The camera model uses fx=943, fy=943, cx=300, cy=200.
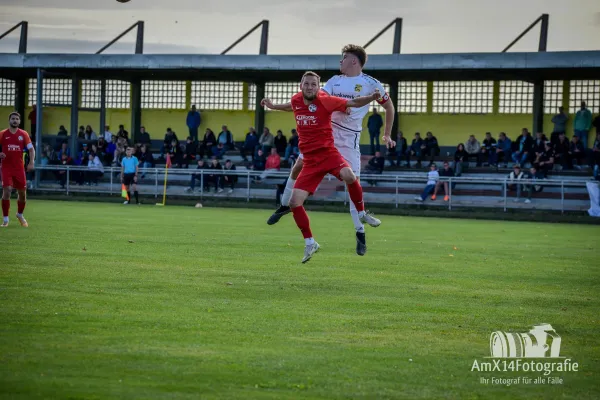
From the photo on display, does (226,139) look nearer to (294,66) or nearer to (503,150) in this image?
(294,66)

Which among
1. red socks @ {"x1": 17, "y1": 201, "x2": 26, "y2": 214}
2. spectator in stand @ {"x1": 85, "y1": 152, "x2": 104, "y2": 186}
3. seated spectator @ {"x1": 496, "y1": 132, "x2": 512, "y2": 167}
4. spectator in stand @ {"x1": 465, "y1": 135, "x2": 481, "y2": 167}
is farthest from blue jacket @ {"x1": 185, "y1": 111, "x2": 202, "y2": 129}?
red socks @ {"x1": 17, "y1": 201, "x2": 26, "y2": 214}

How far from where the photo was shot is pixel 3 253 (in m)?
12.7

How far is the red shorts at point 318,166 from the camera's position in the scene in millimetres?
11984

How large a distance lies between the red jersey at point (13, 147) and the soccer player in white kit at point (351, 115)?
8.55 m

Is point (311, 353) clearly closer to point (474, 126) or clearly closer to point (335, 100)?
point (335, 100)

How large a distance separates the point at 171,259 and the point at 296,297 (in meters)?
3.69

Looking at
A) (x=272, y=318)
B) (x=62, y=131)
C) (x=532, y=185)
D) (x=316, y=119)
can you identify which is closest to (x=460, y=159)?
(x=532, y=185)

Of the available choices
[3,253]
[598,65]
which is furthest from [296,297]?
[598,65]

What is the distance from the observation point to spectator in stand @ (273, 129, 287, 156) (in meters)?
38.9

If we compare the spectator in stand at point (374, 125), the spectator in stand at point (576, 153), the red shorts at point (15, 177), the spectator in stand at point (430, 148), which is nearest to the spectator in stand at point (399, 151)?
the spectator in stand at point (430, 148)

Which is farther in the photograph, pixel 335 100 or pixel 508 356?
pixel 335 100

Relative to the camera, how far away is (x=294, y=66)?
131ft

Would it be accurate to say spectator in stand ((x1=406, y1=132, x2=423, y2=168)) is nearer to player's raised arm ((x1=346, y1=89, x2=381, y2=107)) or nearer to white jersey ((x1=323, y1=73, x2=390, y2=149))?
white jersey ((x1=323, y1=73, x2=390, y2=149))

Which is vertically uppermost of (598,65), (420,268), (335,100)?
(598,65)
